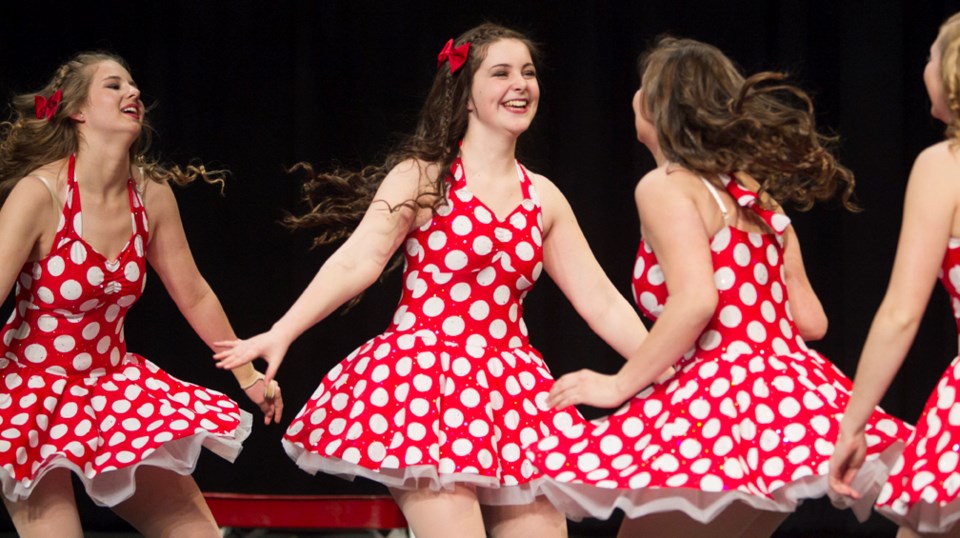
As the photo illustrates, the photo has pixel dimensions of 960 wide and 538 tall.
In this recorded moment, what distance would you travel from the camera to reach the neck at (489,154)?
10.4 feet

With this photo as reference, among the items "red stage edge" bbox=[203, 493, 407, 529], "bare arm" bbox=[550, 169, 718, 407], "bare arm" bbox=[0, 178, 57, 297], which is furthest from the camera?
"red stage edge" bbox=[203, 493, 407, 529]

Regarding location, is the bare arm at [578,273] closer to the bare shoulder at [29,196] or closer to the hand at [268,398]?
the hand at [268,398]

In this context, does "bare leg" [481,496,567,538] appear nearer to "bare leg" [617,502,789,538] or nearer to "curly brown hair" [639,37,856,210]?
"bare leg" [617,502,789,538]

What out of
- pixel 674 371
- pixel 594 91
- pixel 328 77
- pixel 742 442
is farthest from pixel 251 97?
pixel 742 442

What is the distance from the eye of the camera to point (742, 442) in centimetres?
249

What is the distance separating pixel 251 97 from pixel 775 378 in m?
2.98

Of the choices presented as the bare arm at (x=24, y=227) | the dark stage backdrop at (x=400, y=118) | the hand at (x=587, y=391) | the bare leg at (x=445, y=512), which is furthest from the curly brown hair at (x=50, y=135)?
the dark stage backdrop at (x=400, y=118)

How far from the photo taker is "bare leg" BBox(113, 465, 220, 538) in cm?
322

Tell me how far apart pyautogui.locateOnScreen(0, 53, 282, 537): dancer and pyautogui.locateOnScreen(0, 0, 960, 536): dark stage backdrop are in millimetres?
1493

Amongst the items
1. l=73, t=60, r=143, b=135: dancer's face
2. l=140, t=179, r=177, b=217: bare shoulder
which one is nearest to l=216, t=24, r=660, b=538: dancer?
l=140, t=179, r=177, b=217: bare shoulder

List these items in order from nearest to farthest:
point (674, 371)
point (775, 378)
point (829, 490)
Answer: point (829, 490)
point (775, 378)
point (674, 371)

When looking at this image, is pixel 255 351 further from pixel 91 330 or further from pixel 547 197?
pixel 547 197

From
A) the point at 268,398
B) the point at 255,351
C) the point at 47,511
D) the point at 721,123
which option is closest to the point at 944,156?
the point at 721,123

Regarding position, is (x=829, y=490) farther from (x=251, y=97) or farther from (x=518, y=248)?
(x=251, y=97)
